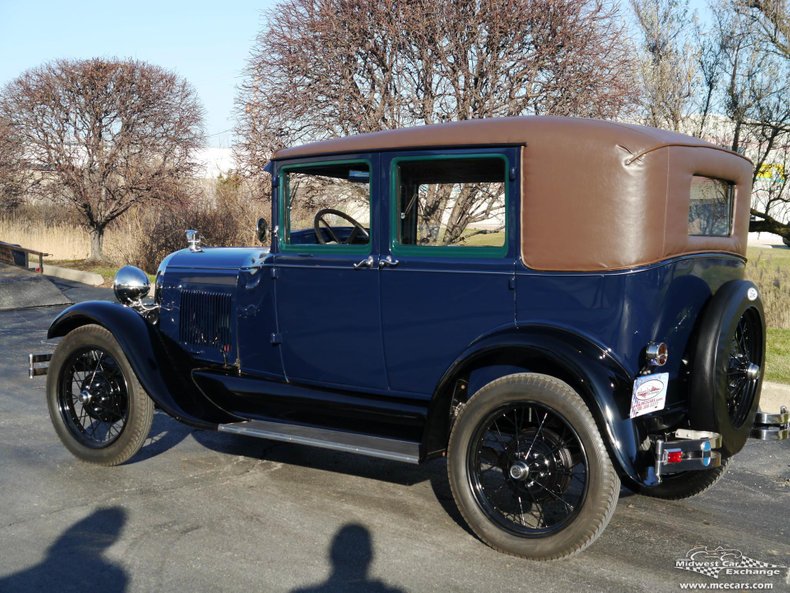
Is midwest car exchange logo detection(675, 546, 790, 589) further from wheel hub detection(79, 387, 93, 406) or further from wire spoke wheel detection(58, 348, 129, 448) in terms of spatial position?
wheel hub detection(79, 387, 93, 406)

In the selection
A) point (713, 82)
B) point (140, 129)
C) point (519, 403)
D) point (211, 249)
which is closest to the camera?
point (519, 403)

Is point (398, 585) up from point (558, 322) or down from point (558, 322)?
down

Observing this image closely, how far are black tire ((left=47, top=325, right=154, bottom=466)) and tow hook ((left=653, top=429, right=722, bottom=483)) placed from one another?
2.97m

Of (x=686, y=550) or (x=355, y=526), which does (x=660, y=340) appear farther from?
(x=355, y=526)

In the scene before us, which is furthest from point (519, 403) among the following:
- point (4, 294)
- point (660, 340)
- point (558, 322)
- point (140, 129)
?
point (140, 129)

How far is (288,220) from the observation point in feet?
15.8

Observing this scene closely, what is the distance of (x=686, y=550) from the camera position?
3.86 meters

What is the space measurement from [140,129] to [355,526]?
1569cm

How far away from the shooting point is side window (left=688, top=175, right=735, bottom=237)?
4.09 meters

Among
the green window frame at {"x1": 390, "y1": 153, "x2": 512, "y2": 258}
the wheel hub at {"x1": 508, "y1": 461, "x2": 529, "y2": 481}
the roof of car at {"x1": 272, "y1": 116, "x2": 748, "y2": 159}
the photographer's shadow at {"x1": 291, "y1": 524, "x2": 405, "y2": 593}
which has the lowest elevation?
the photographer's shadow at {"x1": 291, "y1": 524, "x2": 405, "y2": 593}

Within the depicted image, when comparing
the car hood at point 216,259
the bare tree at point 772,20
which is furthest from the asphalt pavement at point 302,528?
the bare tree at point 772,20

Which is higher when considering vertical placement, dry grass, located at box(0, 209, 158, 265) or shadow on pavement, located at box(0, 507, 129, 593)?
dry grass, located at box(0, 209, 158, 265)

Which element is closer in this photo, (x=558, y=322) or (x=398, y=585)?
(x=398, y=585)

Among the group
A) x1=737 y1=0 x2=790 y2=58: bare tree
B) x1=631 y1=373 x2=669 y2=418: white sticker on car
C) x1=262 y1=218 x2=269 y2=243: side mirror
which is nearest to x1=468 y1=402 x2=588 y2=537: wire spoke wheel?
x1=631 y1=373 x2=669 y2=418: white sticker on car
